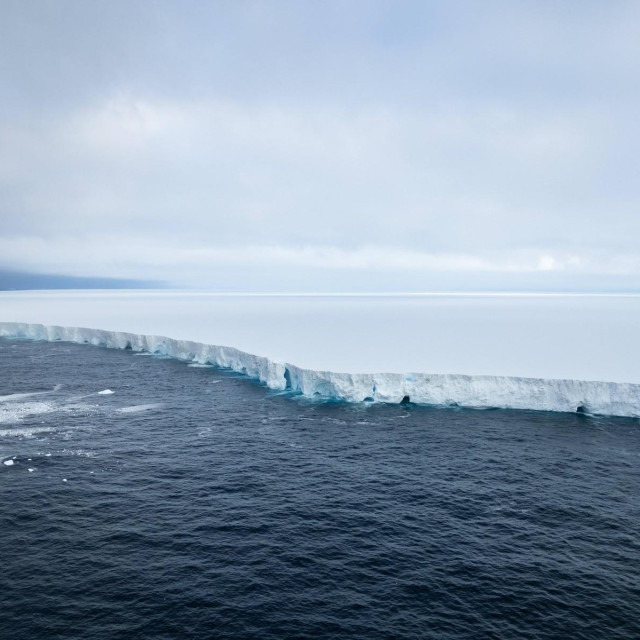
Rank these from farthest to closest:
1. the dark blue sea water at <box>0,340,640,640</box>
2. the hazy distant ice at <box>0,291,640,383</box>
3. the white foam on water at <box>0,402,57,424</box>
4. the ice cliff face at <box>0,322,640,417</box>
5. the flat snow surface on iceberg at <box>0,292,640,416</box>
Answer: the hazy distant ice at <box>0,291,640,383</box> → the flat snow surface on iceberg at <box>0,292,640,416</box> → the ice cliff face at <box>0,322,640,417</box> → the white foam on water at <box>0,402,57,424</box> → the dark blue sea water at <box>0,340,640,640</box>

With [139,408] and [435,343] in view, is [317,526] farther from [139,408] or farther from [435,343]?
[435,343]

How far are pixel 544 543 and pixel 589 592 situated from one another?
11.5 feet

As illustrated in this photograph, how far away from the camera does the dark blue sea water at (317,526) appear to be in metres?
18.0

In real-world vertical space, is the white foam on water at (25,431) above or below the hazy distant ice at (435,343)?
below

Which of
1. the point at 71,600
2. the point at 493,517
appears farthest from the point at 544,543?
the point at 71,600

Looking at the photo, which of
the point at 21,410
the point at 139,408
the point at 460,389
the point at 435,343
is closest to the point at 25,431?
the point at 21,410

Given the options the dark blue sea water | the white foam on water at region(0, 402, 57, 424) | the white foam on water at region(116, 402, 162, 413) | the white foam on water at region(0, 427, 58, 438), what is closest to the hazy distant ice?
the dark blue sea water

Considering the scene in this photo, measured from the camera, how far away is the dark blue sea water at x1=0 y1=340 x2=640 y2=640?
710 inches

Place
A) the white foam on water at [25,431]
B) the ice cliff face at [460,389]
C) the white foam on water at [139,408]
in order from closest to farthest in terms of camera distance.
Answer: the white foam on water at [25,431]
the ice cliff face at [460,389]
the white foam on water at [139,408]

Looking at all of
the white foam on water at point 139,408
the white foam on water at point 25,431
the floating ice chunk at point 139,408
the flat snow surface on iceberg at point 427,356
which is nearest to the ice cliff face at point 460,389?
the flat snow surface on iceberg at point 427,356

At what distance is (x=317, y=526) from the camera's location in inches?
964

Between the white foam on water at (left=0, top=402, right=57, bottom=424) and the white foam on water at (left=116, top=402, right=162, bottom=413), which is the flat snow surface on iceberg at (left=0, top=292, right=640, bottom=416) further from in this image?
the white foam on water at (left=0, top=402, right=57, bottom=424)

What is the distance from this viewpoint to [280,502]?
2691 centimetres

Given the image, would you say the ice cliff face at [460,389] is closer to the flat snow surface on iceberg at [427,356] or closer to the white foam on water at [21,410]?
the flat snow surface on iceberg at [427,356]
